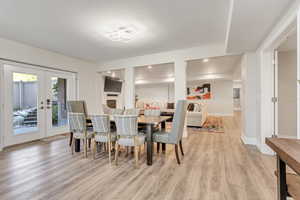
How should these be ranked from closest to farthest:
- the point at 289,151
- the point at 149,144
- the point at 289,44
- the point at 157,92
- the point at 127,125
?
the point at 289,151 < the point at 127,125 < the point at 149,144 < the point at 289,44 < the point at 157,92

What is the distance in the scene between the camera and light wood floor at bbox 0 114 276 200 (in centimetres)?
175

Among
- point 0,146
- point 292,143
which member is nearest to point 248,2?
point 292,143

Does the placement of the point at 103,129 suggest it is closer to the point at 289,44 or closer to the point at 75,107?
the point at 75,107

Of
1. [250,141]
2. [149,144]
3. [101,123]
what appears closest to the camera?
[149,144]

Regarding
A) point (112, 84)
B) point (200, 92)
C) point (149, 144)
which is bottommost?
point (149, 144)

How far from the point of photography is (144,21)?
277cm

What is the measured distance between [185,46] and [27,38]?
3.85 meters

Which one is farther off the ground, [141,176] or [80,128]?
[80,128]

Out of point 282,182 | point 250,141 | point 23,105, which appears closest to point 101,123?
point 282,182

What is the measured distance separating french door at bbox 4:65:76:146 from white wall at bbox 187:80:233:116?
25.3 ft

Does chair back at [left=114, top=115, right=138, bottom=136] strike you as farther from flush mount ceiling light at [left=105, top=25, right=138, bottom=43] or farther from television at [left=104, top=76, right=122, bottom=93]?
television at [left=104, top=76, right=122, bottom=93]

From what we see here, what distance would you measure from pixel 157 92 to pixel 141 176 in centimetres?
900

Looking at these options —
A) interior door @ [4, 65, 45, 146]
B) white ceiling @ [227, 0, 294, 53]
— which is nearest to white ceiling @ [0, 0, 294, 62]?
white ceiling @ [227, 0, 294, 53]

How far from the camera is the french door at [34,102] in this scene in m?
3.65
